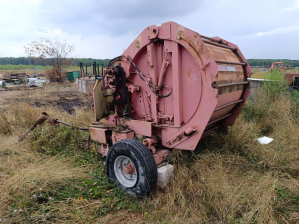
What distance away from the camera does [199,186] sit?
3.27m

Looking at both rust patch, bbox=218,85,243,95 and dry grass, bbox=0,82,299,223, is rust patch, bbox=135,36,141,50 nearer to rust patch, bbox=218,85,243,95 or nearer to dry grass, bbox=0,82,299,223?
rust patch, bbox=218,85,243,95

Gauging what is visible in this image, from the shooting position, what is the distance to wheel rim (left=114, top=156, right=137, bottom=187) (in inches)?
129

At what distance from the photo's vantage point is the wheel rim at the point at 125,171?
3.28 metres

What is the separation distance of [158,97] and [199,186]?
153 cm

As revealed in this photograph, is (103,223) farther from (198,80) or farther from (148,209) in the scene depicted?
(198,80)

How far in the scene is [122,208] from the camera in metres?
3.05

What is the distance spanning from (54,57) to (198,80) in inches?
888

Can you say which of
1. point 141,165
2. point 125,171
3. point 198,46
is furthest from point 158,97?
point 125,171

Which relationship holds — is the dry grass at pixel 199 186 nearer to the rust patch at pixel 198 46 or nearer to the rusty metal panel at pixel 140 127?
the rusty metal panel at pixel 140 127

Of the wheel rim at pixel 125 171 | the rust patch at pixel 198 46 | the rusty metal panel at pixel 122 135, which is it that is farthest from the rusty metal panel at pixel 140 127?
the rust patch at pixel 198 46

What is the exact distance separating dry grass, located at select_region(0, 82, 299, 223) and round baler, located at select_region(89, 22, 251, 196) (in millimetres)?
394

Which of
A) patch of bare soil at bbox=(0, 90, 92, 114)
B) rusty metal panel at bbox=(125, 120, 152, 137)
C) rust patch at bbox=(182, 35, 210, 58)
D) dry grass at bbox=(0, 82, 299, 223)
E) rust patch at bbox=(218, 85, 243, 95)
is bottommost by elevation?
dry grass at bbox=(0, 82, 299, 223)

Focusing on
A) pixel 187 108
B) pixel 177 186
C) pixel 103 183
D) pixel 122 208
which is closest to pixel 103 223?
pixel 122 208

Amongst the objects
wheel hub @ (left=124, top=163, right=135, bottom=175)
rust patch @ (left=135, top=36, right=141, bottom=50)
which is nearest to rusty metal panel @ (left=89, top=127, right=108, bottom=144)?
wheel hub @ (left=124, top=163, right=135, bottom=175)
